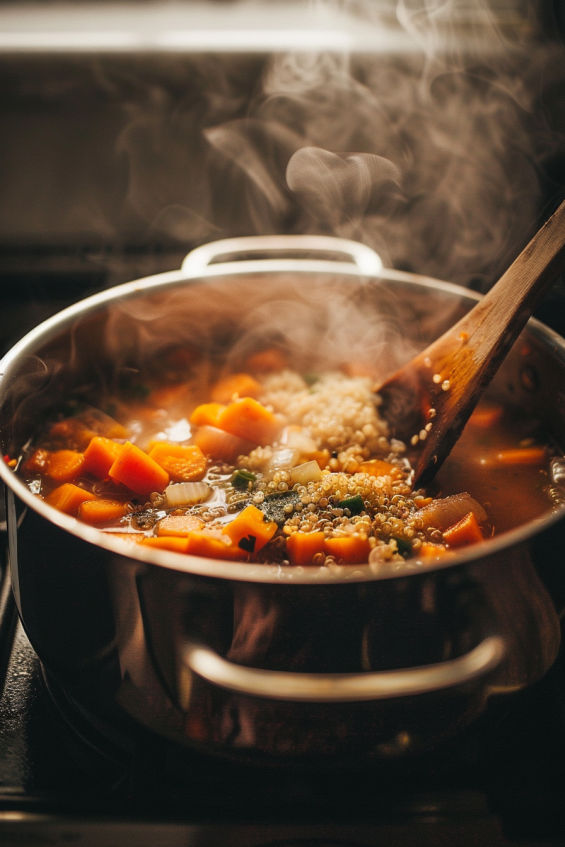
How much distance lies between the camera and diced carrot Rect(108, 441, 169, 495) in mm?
1292

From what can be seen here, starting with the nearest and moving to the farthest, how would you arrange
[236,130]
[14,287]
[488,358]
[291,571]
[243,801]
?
[291,571] < [243,801] < [488,358] < [14,287] < [236,130]

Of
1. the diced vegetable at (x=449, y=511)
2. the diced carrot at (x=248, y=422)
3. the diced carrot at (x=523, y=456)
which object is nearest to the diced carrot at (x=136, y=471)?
the diced carrot at (x=248, y=422)

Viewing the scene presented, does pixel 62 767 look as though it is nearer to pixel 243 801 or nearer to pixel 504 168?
pixel 243 801

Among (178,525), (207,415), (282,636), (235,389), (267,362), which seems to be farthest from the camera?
(267,362)

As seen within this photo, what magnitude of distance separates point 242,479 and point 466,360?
540mm

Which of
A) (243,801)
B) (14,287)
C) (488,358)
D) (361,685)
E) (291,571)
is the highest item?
(14,287)

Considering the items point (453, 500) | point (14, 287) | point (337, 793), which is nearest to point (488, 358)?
point (453, 500)

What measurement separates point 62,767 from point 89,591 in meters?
0.33

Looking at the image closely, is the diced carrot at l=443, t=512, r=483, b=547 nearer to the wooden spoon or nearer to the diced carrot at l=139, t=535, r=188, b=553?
the wooden spoon

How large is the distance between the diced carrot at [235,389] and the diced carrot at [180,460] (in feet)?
0.90

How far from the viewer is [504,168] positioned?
2.22m

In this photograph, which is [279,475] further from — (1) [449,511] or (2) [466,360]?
(2) [466,360]

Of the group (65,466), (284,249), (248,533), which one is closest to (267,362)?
(284,249)

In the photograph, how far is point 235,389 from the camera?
5.54 ft
